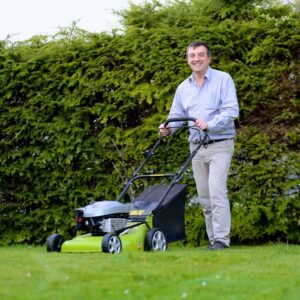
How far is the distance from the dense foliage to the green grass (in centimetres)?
203

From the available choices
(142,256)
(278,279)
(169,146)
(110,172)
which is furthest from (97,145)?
(278,279)

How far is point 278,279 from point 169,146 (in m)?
3.80

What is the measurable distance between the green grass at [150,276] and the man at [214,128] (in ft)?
2.88

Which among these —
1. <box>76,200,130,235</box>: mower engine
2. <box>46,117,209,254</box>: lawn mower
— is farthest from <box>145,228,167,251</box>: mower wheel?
<box>76,200,130,235</box>: mower engine

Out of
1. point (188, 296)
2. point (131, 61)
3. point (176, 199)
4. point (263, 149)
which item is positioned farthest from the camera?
point (131, 61)

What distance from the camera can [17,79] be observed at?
8.82 meters

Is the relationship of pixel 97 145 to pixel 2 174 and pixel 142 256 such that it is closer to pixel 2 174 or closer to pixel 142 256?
pixel 2 174

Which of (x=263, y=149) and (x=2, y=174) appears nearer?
(x=263, y=149)

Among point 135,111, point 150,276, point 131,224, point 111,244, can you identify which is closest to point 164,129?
point 131,224

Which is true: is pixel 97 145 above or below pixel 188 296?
above

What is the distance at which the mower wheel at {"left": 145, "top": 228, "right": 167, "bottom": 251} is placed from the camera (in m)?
6.44

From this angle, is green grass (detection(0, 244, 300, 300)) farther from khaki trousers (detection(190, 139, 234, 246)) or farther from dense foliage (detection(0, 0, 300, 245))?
dense foliage (detection(0, 0, 300, 245))

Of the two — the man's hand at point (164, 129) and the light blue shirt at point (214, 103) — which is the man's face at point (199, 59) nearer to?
the light blue shirt at point (214, 103)

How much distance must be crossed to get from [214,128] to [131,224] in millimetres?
1084
